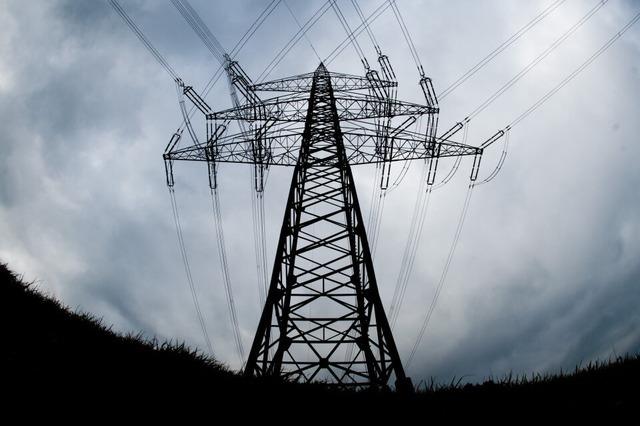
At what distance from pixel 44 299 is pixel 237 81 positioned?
38.8 feet

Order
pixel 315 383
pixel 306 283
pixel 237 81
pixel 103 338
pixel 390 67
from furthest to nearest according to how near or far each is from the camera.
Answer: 1. pixel 390 67
2. pixel 237 81
3. pixel 306 283
4. pixel 103 338
5. pixel 315 383

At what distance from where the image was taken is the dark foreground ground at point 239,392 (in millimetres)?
2602

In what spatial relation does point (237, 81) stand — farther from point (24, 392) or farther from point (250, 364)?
point (24, 392)

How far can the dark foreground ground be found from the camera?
2.60m

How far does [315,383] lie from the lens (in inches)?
146

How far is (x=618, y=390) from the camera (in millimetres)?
2934

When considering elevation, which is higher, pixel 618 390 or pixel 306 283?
pixel 306 283

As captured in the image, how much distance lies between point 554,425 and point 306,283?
6396mm

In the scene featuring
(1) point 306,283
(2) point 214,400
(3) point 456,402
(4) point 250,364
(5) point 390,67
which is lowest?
(2) point 214,400

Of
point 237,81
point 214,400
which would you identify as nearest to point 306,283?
point 214,400

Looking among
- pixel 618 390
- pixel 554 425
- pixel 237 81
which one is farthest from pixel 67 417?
pixel 237 81

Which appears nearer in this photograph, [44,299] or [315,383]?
[315,383]

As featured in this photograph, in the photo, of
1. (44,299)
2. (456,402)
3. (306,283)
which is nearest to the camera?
(456,402)

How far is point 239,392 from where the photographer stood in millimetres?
3246
